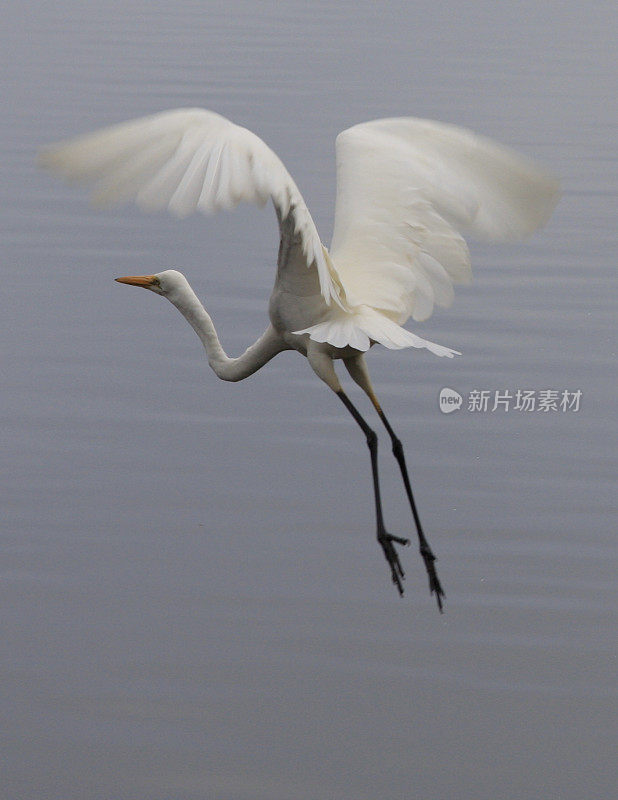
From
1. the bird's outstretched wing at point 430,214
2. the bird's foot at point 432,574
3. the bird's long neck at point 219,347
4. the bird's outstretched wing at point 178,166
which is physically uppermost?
the bird's outstretched wing at point 178,166

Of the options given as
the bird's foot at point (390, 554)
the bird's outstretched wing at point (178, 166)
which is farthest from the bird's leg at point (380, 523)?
the bird's outstretched wing at point (178, 166)

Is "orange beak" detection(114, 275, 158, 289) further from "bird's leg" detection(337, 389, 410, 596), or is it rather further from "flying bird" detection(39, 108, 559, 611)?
"bird's leg" detection(337, 389, 410, 596)

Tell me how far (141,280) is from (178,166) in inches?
51.8

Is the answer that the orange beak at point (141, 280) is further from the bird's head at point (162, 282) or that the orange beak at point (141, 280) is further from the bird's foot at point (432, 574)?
the bird's foot at point (432, 574)

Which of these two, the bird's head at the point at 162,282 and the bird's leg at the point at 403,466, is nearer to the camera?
the bird's leg at the point at 403,466

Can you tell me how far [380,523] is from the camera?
20.1 feet

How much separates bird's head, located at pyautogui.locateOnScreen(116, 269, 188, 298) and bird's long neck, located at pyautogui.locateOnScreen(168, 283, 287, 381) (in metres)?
0.03

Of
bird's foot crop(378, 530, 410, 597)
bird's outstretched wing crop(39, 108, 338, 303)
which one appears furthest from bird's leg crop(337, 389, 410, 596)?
bird's outstretched wing crop(39, 108, 338, 303)

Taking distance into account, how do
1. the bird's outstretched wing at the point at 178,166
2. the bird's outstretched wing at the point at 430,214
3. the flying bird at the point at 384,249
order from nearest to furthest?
the bird's outstretched wing at the point at 178,166 → the flying bird at the point at 384,249 → the bird's outstretched wing at the point at 430,214

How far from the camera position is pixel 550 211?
6.37 meters

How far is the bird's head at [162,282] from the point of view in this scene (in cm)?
651

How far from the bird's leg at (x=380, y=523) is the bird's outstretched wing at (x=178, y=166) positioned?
1.01 meters

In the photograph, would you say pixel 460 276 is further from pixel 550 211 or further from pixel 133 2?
pixel 133 2

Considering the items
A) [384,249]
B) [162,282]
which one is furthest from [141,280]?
[384,249]
